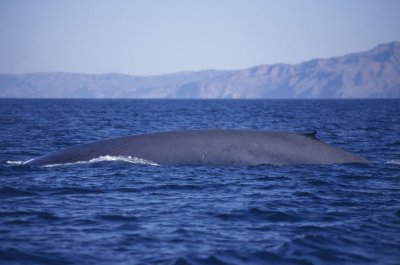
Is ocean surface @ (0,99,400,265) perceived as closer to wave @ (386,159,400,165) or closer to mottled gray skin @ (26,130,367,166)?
mottled gray skin @ (26,130,367,166)

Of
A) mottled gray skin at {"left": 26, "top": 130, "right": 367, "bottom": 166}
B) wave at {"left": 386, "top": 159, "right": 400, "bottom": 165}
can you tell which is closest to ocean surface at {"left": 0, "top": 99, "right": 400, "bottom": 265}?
mottled gray skin at {"left": 26, "top": 130, "right": 367, "bottom": 166}

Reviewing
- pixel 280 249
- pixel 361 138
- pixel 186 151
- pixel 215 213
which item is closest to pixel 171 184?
pixel 186 151

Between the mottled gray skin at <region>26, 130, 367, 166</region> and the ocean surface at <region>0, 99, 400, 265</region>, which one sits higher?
the mottled gray skin at <region>26, 130, 367, 166</region>

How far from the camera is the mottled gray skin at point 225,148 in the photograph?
16.2m

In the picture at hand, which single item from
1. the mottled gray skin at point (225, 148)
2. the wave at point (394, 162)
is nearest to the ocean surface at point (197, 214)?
Answer: the mottled gray skin at point (225, 148)

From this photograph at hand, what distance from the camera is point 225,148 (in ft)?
53.7

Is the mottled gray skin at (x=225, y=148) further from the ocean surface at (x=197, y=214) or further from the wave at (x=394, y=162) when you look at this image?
the wave at (x=394, y=162)

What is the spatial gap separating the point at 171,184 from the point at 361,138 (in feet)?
59.9

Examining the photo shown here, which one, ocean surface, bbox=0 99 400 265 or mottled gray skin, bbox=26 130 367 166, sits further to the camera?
mottled gray skin, bbox=26 130 367 166

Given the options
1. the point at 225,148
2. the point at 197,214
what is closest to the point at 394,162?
the point at 225,148

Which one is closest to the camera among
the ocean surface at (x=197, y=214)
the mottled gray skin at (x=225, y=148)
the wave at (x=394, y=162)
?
the ocean surface at (x=197, y=214)

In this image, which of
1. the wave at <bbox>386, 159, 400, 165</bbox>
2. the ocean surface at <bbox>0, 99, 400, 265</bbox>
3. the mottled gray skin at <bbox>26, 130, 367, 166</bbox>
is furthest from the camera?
the wave at <bbox>386, 159, 400, 165</bbox>

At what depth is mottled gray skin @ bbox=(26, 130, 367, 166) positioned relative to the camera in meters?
16.2

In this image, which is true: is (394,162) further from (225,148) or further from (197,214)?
(197,214)
